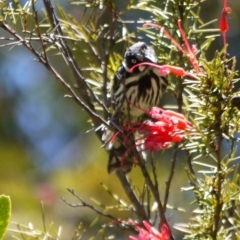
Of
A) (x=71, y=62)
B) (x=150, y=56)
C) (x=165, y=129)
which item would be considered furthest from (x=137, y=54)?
(x=165, y=129)

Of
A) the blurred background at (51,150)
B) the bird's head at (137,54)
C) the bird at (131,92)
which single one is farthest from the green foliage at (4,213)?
the blurred background at (51,150)

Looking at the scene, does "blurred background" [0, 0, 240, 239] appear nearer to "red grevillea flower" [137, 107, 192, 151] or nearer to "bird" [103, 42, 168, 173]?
"bird" [103, 42, 168, 173]

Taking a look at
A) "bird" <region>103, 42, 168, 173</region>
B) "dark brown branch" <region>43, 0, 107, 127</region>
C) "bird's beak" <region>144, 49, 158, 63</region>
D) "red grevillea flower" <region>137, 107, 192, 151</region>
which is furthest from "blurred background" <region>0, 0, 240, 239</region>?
"red grevillea flower" <region>137, 107, 192, 151</region>

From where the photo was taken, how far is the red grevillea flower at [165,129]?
1284 mm

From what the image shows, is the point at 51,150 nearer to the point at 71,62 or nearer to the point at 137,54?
the point at 137,54

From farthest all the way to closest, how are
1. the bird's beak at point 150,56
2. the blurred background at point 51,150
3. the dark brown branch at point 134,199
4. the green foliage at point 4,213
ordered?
1. the blurred background at point 51,150
2. the bird's beak at point 150,56
3. the dark brown branch at point 134,199
4. the green foliage at point 4,213

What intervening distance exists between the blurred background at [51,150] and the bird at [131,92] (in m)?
0.51

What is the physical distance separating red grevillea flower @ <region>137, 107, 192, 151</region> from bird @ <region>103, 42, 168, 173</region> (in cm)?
55

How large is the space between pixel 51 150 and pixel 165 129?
3.25 meters

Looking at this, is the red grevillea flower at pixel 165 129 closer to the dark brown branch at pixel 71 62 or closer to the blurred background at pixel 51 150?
the dark brown branch at pixel 71 62

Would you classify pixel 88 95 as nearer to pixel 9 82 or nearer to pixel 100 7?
pixel 100 7

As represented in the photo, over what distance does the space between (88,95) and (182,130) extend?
2.01 feet

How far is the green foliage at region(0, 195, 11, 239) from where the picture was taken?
3.30 feet

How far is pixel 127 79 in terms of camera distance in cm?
253
